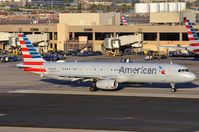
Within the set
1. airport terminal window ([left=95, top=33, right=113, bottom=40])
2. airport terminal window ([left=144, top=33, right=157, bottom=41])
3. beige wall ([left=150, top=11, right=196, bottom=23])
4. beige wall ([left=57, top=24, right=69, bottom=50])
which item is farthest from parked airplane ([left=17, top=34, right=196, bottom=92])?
beige wall ([left=150, top=11, right=196, bottom=23])

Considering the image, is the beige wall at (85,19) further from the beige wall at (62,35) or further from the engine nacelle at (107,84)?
the engine nacelle at (107,84)

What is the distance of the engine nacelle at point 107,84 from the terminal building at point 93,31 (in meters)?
76.5

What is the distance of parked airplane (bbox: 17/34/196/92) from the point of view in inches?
3115

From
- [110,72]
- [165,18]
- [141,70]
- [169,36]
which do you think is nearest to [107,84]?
[110,72]

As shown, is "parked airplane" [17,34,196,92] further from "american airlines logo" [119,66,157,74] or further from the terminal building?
the terminal building

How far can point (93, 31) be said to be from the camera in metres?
163

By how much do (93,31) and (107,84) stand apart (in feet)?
273

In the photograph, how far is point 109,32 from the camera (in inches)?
6403

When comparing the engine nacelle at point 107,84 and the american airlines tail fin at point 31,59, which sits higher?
the american airlines tail fin at point 31,59

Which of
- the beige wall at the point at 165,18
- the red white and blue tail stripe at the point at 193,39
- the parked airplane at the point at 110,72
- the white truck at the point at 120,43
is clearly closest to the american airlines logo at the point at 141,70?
the parked airplane at the point at 110,72

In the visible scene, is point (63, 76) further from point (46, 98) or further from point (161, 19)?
point (161, 19)

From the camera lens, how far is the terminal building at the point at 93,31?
6186 inches

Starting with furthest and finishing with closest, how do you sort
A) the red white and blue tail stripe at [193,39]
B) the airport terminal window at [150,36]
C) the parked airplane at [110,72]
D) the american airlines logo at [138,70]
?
the airport terminal window at [150,36]
the red white and blue tail stripe at [193,39]
the american airlines logo at [138,70]
the parked airplane at [110,72]

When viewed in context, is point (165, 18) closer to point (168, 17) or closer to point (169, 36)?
point (168, 17)
